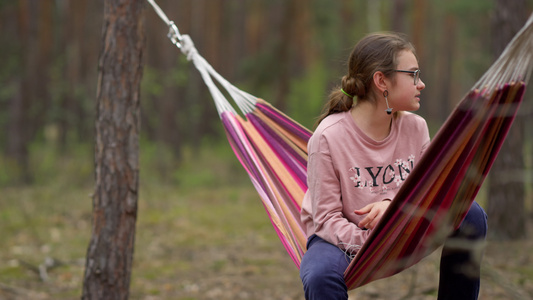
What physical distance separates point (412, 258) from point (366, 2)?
65.7 feet

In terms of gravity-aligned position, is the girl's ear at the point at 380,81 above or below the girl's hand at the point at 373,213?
above

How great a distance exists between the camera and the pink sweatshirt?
195cm

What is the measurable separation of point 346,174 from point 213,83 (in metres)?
1.05

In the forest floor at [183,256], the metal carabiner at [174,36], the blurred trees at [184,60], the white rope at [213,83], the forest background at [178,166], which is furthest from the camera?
the blurred trees at [184,60]

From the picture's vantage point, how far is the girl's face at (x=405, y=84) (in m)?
2.01

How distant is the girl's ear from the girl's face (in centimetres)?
3

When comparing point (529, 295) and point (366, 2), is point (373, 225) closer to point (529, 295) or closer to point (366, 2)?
point (529, 295)

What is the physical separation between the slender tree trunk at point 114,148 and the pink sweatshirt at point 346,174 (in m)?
0.96

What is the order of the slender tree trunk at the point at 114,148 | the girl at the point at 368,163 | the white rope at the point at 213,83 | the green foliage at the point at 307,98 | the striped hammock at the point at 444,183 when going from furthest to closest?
the green foliage at the point at 307,98
the white rope at the point at 213,83
the slender tree trunk at the point at 114,148
the girl at the point at 368,163
the striped hammock at the point at 444,183

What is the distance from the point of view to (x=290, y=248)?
84.3 inches

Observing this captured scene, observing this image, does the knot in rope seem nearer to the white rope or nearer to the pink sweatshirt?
the white rope

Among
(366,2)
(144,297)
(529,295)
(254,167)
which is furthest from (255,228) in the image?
(366,2)

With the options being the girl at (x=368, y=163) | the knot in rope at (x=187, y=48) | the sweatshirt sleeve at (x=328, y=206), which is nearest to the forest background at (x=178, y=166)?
the girl at (x=368, y=163)

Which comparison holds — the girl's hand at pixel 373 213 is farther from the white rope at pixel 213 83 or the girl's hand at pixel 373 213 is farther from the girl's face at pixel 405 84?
the white rope at pixel 213 83
